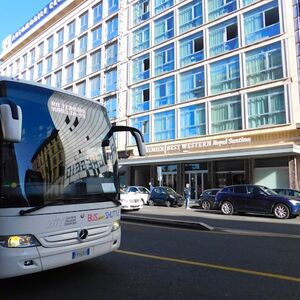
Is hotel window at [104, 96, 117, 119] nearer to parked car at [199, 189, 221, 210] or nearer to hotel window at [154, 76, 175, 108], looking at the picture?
hotel window at [154, 76, 175, 108]

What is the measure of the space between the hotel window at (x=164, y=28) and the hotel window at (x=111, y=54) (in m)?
5.99

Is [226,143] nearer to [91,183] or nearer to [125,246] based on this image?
[125,246]

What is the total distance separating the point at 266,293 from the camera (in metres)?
5.11

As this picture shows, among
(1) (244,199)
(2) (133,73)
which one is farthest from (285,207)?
(2) (133,73)

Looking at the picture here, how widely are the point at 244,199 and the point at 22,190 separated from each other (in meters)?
15.9

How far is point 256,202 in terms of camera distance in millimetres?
18766

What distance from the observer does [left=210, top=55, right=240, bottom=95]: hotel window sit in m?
29.9

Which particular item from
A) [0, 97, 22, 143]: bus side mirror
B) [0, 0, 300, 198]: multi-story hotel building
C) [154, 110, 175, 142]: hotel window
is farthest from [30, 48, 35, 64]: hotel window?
[0, 97, 22, 143]: bus side mirror

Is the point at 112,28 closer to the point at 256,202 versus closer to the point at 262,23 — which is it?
the point at 262,23

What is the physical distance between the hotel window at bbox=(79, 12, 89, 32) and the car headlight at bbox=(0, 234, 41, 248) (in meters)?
46.0

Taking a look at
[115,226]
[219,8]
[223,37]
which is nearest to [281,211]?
[115,226]

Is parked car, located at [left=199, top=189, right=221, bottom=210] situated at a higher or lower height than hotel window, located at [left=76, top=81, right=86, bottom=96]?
lower

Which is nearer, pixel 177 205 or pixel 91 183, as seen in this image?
pixel 91 183

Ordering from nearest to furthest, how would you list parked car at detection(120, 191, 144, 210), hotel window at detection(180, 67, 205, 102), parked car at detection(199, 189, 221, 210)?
parked car at detection(120, 191, 144, 210) < parked car at detection(199, 189, 221, 210) < hotel window at detection(180, 67, 205, 102)
